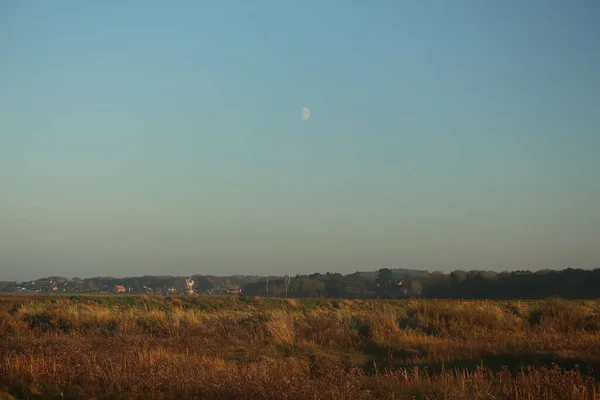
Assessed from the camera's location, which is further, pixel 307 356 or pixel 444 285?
pixel 444 285

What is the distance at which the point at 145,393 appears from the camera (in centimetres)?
1014

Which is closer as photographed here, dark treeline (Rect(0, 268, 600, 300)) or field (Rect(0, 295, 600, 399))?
field (Rect(0, 295, 600, 399))

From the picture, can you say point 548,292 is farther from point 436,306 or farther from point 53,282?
point 53,282

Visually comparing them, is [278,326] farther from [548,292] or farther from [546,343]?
[548,292]

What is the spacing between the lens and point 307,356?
15.4 metres

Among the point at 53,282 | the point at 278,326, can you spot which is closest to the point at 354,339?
the point at 278,326

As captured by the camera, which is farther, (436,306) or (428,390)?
(436,306)

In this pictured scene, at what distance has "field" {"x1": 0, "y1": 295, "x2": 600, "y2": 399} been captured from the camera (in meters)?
9.86

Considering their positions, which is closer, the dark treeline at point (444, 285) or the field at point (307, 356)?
the field at point (307, 356)

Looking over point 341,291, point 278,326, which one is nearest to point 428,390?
point 278,326

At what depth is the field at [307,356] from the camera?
986cm

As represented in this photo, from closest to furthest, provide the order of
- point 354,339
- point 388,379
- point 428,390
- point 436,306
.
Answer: point 428,390, point 388,379, point 354,339, point 436,306

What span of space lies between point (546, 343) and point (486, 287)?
5692 centimetres

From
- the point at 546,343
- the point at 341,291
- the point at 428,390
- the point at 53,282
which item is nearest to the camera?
the point at 428,390
